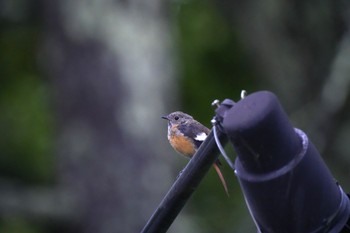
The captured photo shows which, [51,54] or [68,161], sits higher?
[51,54]

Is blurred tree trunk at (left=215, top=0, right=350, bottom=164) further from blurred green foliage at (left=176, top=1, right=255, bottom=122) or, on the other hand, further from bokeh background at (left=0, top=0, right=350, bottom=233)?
blurred green foliage at (left=176, top=1, right=255, bottom=122)

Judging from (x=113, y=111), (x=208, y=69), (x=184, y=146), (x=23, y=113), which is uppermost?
(x=184, y=146)

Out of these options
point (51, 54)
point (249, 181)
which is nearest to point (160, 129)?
point (51, 54)

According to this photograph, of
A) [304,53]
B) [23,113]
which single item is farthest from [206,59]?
[23,113]

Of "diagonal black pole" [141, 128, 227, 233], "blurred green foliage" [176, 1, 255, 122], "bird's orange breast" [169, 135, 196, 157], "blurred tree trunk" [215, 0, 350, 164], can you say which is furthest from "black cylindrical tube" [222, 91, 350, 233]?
"blurred green foliage" [176, 1, 255, 122]

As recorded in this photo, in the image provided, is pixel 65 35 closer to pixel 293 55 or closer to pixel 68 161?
pixel 68 161

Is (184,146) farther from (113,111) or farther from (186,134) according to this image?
(113,111)
